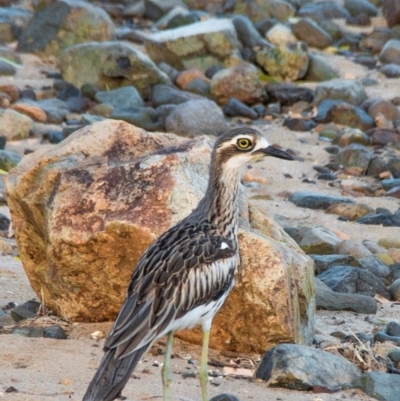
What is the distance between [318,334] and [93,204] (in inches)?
59.6

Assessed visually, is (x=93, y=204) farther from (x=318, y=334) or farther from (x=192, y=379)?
(x=318, y=334)

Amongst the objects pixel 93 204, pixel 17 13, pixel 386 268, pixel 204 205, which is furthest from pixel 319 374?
pixel 17 13

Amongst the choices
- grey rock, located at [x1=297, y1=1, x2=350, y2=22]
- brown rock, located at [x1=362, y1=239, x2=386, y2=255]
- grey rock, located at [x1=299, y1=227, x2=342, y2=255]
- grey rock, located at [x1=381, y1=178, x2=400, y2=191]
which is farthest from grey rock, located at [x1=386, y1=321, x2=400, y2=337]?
grey rock, located at [x1=297, y1=1, x2=350, y2=22]

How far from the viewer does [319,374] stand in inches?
204

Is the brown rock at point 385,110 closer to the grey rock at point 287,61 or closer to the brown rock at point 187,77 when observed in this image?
the grey rock at point 287,61

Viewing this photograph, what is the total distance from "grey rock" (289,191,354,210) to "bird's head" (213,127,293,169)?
387 cm

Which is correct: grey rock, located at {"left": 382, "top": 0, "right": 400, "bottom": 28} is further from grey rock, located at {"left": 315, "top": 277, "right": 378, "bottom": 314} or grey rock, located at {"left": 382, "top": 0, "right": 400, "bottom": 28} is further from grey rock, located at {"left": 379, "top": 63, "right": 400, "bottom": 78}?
grey rock, located at {"left": 315, "top": 277, "right": 378, "bottom": 314}

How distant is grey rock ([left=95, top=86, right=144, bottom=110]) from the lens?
11.1 m

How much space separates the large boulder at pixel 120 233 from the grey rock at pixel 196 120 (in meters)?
4.44

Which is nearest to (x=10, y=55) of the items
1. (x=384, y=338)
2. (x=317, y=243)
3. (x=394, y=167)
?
(x=394, y=167)

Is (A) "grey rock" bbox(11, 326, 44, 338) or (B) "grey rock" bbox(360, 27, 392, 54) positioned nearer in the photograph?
(A) "grey rock" bbox(11, 326, 44, 338)

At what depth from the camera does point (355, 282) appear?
22.9 feet

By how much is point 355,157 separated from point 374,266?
9.19 feet

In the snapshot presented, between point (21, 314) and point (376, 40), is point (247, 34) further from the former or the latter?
point (21, 314)
